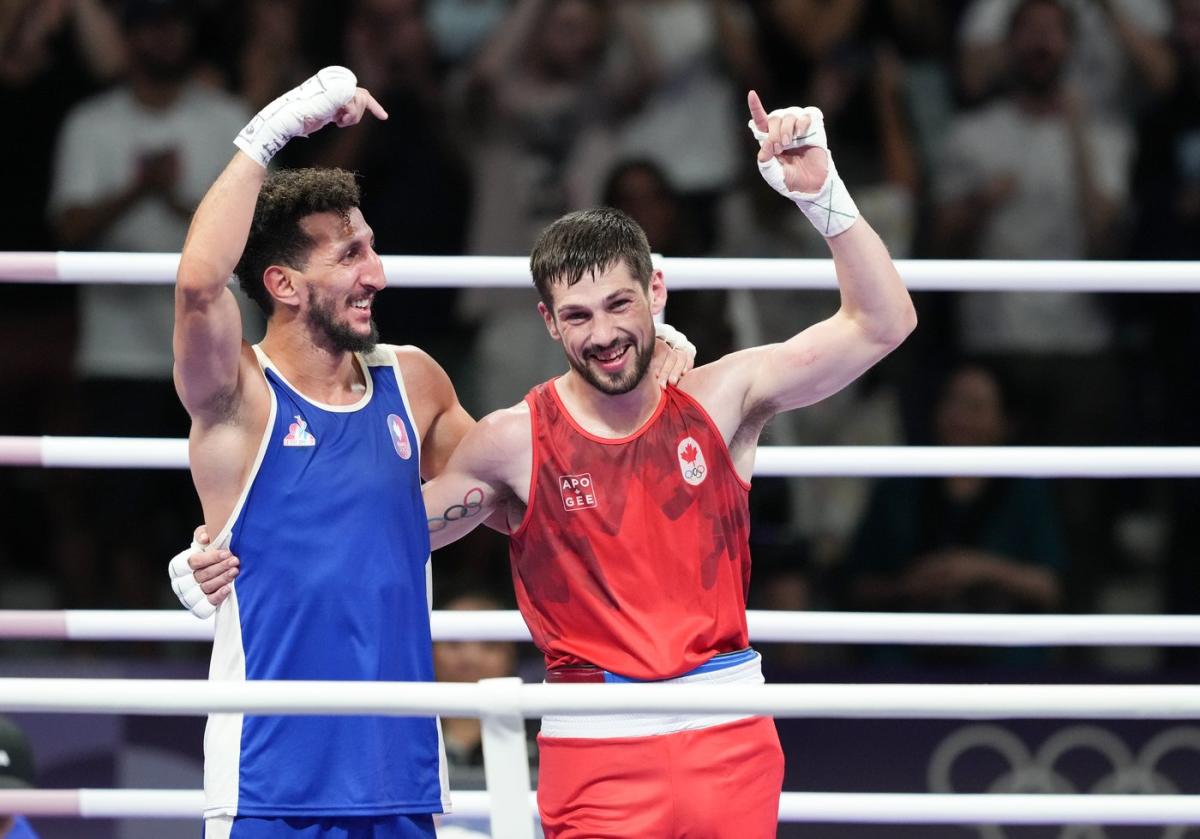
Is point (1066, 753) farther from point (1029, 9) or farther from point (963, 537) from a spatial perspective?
A: point (1029, 9)

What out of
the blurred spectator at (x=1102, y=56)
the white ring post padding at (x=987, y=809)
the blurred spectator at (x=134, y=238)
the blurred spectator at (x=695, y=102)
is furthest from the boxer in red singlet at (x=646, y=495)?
the blurred spectator at (x=1102, y=56)

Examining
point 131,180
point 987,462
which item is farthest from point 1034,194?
point 131,180

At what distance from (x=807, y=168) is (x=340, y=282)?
2.78 feet

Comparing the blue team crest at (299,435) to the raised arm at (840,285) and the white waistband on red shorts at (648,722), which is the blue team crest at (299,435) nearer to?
the white waistband on red shorts at (648,722)

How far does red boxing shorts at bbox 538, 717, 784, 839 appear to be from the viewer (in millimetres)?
2768

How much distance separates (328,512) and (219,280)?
0.43 metres

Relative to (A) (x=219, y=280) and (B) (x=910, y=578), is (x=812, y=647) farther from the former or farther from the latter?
(A) (x=219, y=280)

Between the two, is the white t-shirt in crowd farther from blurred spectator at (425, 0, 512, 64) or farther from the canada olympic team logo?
the canada olympic team logo

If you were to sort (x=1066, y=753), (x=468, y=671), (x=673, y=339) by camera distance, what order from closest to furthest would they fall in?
(x=673, y=339), (x=1066, y=753), (x=468, y=671)

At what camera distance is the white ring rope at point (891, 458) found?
334cm

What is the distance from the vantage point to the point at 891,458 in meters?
3.41

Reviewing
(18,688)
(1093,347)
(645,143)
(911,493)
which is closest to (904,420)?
(911,493)

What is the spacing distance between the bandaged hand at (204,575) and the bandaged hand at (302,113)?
666 millimetres

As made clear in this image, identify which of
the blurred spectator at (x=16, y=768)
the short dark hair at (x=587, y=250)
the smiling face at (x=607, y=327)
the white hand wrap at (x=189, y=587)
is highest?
the short dark hair at (x=587, y=250)
